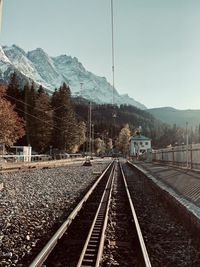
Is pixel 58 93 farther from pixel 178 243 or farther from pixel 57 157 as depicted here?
pixel 178 243

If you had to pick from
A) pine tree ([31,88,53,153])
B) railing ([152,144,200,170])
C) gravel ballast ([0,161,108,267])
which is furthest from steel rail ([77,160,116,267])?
pine tree ([31,88,53,153])

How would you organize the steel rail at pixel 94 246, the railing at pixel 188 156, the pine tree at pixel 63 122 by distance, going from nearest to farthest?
the steel rail at pixel 94 246 → the railing at pixel 188 156 → the pine tree at pixel 63 122

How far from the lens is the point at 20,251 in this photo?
22.0ft

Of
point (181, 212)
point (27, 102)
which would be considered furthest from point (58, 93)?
point (181, 212)

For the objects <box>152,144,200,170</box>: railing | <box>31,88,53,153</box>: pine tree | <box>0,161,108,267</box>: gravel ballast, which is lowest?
<box>0,161,108,267</box>: gravel ballast

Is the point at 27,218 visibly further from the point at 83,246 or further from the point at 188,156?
the point at 188,156

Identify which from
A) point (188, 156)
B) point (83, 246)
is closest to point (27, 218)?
point (83, 246)

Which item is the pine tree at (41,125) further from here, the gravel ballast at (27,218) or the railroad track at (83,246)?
the railroad track at (83,246)

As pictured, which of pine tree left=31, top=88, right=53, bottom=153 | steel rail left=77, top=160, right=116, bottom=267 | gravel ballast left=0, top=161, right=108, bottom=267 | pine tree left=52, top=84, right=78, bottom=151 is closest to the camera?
steel rail left=77, top=160, right=116, bottom=267

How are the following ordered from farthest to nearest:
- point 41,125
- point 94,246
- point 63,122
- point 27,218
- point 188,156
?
point 63,122
point 41,125
point 188,156
point 27,218
point 94,246

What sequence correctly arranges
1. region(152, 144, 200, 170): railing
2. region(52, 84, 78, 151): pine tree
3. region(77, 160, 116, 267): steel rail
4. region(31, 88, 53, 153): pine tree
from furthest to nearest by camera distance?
region(52, 84, 78, 151): pine tree, region(31, 88, 53, 153): pine tree, region(152, 144, 200, 170): railing, region(77, 160, 116, 267): steel rail

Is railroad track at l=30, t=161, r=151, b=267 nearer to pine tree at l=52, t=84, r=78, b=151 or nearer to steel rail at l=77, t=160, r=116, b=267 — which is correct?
steel rail at l=77, t=160, r=116, b=267

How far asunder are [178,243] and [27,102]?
69297mm

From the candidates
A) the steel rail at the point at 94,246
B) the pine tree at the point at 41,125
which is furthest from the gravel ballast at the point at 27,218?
the pine tree at the point at 41,125
